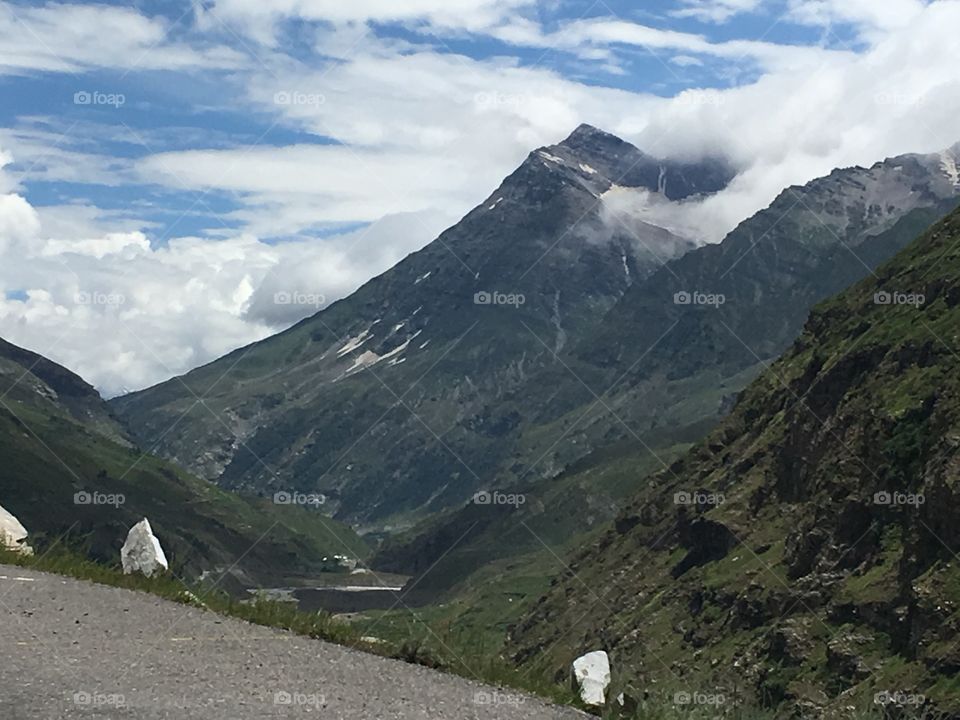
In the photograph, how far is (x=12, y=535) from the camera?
30.2 meters

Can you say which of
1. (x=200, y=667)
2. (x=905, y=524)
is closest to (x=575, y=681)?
(x=200, y=667)

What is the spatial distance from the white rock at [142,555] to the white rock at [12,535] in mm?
1981

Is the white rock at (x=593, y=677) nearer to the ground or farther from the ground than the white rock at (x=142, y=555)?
nearer to the ground

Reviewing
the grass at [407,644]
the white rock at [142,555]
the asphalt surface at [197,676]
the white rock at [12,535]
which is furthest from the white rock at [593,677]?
the white rock at [12,535]

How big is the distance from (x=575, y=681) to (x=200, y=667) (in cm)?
518

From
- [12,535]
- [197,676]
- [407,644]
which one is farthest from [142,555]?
[197,676]

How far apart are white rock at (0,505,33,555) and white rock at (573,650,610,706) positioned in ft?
41.1

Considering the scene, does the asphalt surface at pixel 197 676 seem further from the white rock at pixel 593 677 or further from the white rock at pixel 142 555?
the white rock at pixel 142 555

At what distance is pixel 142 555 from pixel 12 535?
25.1ft

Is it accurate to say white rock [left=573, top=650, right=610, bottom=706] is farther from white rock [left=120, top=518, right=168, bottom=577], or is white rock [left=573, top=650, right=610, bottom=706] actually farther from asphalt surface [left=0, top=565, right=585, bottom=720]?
white rock [left=120, top=518, right=168, bottom=577]

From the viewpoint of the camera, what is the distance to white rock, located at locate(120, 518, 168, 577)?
23.9 metres

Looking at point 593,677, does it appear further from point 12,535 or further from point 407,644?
point 12,535

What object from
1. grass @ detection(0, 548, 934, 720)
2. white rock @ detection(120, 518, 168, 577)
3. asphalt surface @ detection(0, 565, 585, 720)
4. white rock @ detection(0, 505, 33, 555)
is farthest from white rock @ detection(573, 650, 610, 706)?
white rock @ detection(0, 505, 33, 555)

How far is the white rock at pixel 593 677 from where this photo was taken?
1582 cm
